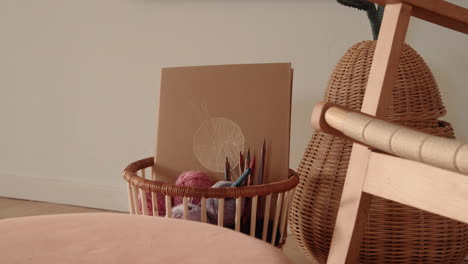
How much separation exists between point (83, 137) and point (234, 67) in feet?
2.47

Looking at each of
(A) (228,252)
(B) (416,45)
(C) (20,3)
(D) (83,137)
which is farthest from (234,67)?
(C) (20,3)

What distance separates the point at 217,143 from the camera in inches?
39.6

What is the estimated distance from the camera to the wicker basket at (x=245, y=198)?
33.8 inches

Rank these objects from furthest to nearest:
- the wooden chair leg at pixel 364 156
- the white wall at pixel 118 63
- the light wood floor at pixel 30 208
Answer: the light wood floor at pixel 30 208, the white wall at pixel 118 63, the wooden chair leg at pixel 364 156

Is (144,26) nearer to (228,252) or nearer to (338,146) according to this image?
(338,146)

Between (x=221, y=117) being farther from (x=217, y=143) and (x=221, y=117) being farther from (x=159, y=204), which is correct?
(x=159, y=204)

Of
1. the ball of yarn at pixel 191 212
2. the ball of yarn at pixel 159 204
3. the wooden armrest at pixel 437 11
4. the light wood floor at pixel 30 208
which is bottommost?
the light wood floor at pixel 30 208

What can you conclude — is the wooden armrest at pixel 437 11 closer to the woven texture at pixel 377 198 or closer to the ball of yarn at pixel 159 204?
the woven texture at pixel 377 198

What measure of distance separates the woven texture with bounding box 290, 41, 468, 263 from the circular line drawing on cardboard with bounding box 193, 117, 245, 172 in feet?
0.47

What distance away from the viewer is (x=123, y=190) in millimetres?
1537

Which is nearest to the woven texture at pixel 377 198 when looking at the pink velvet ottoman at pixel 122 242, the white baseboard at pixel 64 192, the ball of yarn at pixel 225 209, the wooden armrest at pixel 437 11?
the ball of yarn at pixel 225 209

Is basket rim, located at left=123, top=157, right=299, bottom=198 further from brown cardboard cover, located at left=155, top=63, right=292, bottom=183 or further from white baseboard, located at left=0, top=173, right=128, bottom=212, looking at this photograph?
white baseboard, located at left=0, top=173, right=128, bottom=212

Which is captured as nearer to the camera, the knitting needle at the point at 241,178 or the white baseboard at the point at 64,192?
the knitting needle at the point at 241,178

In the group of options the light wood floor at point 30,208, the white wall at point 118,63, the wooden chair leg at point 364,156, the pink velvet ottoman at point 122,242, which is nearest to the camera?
the pink velvet ottoman at point 122,242
